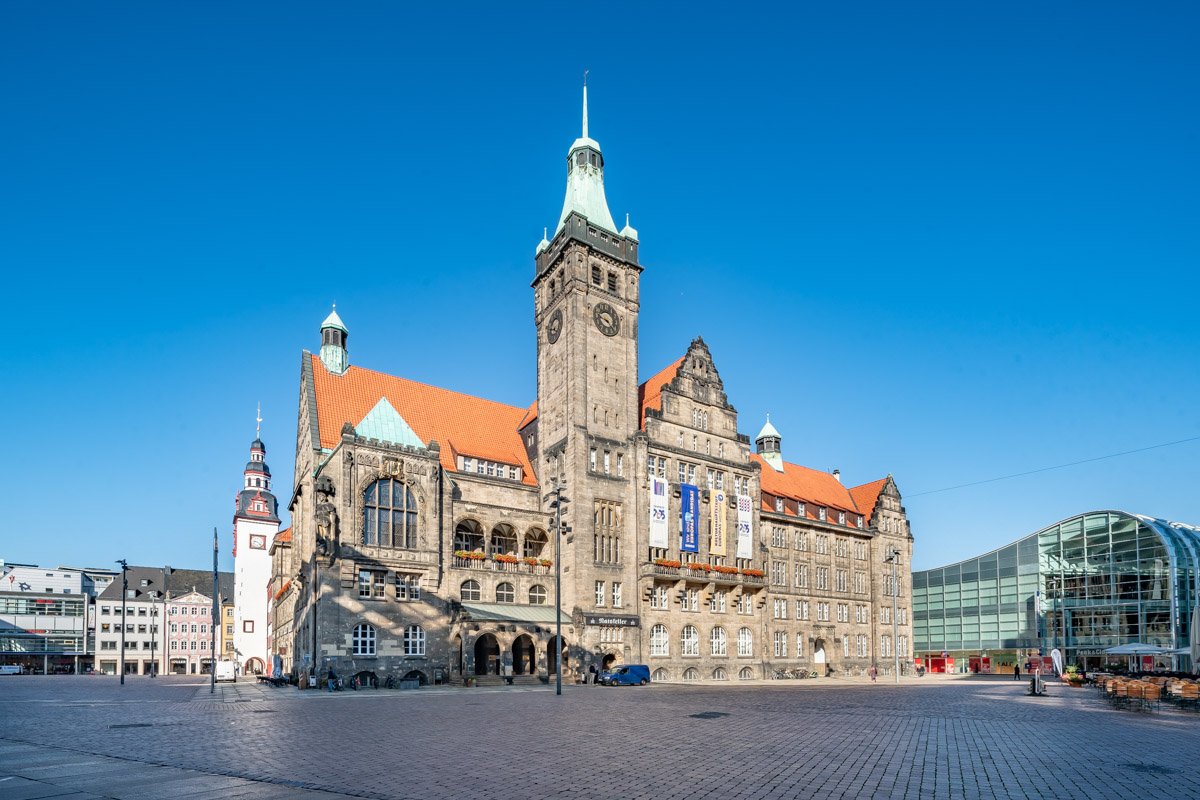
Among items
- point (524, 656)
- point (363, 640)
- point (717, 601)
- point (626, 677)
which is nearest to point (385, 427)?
point (363, 640)

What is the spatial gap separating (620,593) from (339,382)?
23409 millimetres

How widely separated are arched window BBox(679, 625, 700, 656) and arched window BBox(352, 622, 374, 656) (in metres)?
22.4

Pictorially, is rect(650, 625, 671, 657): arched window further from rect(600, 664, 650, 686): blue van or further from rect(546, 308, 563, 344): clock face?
rect(546, 308, 563, 344): clock face

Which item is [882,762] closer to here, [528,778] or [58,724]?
[528,778]

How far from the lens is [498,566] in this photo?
53125 mm

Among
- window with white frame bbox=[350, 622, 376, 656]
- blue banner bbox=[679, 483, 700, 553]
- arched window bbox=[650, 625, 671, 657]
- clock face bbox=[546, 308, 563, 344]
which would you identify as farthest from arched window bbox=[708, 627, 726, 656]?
window with white frame bbox=[350, 622, 376, 656]

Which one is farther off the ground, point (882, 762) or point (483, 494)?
point (483, 494)

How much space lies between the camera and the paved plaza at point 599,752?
12.0 metres

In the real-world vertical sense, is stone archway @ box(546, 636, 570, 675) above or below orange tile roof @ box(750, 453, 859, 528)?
below

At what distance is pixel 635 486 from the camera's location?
58.8 m

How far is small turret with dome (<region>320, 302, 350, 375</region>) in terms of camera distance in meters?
59.7

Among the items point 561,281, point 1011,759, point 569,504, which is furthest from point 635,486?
point 1011,759

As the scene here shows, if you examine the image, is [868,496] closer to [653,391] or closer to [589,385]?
[653,391]

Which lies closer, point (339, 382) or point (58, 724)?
point (58, 724)
